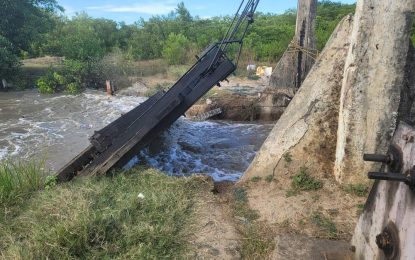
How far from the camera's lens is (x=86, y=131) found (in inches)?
398

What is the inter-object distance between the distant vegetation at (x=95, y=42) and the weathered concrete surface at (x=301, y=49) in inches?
241

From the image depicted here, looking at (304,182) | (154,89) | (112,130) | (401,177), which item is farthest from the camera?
(154,89)

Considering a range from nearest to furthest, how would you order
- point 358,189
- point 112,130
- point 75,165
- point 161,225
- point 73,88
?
1. point 161,225
2. point 358,189
3. point 75,165
4. point 112,130
5. point 73,88

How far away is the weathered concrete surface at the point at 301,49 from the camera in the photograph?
8664 mm

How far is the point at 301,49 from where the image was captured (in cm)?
877

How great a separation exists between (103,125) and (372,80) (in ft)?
28.3

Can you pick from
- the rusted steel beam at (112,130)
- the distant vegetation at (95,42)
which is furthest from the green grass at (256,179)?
the distant vegetation at (95,42)

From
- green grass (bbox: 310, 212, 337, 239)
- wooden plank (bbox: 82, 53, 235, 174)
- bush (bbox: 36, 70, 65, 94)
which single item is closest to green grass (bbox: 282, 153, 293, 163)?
green grass (bbox: 310, 212, 337, 239)

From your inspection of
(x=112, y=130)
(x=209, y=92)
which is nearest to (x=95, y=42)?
(x=209, y=92)

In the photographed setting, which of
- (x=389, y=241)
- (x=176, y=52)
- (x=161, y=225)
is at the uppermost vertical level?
(x=176, y=52)

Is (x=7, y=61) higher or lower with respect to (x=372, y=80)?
lower

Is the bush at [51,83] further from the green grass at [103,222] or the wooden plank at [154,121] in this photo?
the green grass at [103,222]

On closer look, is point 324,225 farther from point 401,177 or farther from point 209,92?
point 209,92

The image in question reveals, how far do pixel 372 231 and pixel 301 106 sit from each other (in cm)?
240
